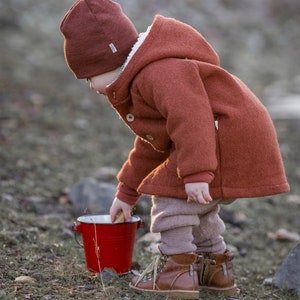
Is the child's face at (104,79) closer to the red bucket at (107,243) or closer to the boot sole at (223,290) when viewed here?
the red bucket at (107,243)

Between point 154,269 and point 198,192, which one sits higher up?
point 198,192

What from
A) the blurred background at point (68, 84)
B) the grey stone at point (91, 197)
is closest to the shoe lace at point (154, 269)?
the grey stone at point (91, 197)

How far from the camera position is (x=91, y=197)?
4.38 meters

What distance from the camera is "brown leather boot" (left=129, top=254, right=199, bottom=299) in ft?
9.17

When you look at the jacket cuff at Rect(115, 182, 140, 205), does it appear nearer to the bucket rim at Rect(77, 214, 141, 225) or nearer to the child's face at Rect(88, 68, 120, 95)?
the bucket rim at Rect(77, 214, 141, 225)

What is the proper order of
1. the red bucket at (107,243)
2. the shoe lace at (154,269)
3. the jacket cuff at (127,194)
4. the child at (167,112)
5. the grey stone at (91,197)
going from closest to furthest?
1. the child at (167,112)
2. the shoe lace at (154,269)
3. the red bucket at (107,243)
4. the jacket cuff at (127,194)
5. the grey stone at (91,197)

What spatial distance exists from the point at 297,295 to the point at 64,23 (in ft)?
5.46

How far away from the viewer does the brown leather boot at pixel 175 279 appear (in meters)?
2.79

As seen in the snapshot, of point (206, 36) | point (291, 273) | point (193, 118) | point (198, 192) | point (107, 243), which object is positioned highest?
point (206, 36)

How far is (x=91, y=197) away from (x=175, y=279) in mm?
1656

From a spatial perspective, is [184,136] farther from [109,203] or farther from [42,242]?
[109,203]

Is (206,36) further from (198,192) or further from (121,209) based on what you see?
(198,192)

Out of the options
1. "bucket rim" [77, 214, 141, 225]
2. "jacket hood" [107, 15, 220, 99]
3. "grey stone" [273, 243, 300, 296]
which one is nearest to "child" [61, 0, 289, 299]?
"jacket hood" [107, 15, 220, 99]

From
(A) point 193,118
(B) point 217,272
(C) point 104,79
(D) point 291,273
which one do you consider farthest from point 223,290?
(C) point 104,79
